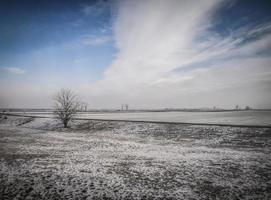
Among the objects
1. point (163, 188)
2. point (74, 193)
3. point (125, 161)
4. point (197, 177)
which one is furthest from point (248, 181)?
point (74, 193)

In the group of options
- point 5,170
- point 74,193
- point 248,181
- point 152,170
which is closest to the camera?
point 74,193

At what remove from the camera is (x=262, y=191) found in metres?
8.41

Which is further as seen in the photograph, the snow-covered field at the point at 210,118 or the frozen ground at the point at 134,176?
the snow-covered field at the point at 210,118

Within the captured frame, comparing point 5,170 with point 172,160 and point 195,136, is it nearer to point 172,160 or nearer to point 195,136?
point 172,160

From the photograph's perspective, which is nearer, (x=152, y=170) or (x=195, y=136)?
(x=152, y=170)

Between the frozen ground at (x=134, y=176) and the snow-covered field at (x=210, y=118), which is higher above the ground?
the snow-covered field at (x=210, y=118)

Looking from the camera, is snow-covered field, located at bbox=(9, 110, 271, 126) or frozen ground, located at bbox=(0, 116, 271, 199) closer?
frozen ground, located at bbox=(0, 116, 271, 199)

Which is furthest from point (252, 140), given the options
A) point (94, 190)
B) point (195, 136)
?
point (94, 190)

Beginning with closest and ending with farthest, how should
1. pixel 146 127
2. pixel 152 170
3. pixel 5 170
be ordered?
pixel 5 170 < pixel 152 170 < pixel 146 127

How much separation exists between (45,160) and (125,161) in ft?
20.0

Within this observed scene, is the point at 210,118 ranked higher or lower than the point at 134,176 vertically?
higher

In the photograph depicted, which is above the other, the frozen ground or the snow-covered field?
the snow-covered field

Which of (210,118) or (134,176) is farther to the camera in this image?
(210,118)

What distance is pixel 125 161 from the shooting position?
531 inches
